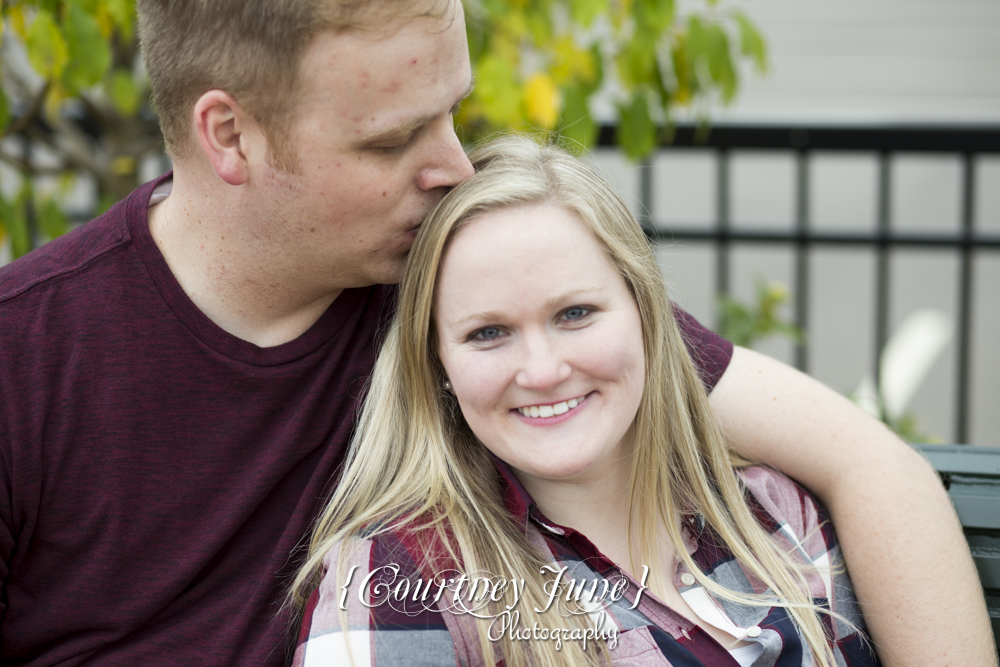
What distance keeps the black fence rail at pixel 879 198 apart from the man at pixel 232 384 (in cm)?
204

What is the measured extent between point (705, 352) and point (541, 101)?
3.01ft

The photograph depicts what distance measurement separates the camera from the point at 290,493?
1.88 meters

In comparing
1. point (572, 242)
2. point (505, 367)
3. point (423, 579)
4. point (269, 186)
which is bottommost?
point (423, 579)

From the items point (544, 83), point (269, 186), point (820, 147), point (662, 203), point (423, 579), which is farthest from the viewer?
point (662, 203)

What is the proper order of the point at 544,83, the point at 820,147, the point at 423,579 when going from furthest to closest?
the point at 820,147 < the point at 544,83 < the point at 423,579

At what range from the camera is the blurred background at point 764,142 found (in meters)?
2.67

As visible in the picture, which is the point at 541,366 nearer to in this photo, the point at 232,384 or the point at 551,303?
the point at 551,303

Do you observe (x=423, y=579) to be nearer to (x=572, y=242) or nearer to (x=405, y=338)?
(x=405, y=338)

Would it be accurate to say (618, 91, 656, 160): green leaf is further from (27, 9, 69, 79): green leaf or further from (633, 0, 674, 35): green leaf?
(27, 9, 69, 79): green leaf

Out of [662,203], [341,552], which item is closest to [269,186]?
[341,552]

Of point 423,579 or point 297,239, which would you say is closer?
point 423,579

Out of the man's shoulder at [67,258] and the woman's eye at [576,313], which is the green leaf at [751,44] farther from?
the man's shoulder at [67,258]

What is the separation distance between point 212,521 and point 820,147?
295 centimetres

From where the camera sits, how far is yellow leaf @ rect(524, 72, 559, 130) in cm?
259
